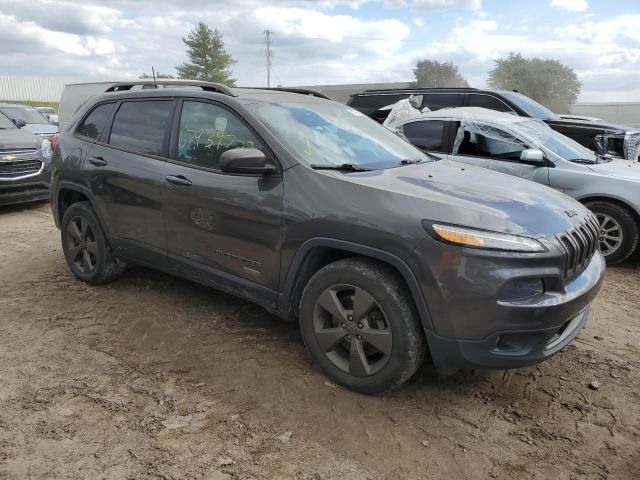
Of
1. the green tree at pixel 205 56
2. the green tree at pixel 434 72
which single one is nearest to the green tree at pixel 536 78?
the green tree at pixel 434 72

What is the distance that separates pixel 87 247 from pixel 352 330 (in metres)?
2.87

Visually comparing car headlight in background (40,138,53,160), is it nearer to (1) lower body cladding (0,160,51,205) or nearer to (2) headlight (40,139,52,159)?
(2) headlight (40,139,52,159)

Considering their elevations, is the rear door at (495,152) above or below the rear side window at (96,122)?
below

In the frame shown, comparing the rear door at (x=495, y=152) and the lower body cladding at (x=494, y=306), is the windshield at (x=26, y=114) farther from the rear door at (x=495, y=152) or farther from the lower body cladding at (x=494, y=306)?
the lower body cladding at (x=494, y=306)

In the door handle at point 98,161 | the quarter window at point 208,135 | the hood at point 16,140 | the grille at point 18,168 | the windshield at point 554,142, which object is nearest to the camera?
the quarter window at point 208,135

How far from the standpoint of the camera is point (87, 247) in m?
4.58

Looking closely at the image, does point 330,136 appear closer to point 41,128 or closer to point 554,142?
point 554,142

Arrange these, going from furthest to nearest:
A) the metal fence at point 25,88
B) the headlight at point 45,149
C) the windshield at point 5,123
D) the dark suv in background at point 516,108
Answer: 1. the metal fence at point 25,88
2. the windshield at point 5,123
3. the headlight at point 45,149
4. the dark suv in background at point 516,108

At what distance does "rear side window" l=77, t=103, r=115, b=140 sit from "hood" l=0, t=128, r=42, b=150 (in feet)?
14.1

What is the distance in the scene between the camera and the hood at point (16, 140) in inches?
313

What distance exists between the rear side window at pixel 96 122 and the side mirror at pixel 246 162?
191 cm

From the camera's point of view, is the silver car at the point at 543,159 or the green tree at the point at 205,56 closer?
the silver car at the point at 543,159

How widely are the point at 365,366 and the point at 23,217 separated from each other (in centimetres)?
688

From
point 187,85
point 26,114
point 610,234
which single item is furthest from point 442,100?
point 26,114
